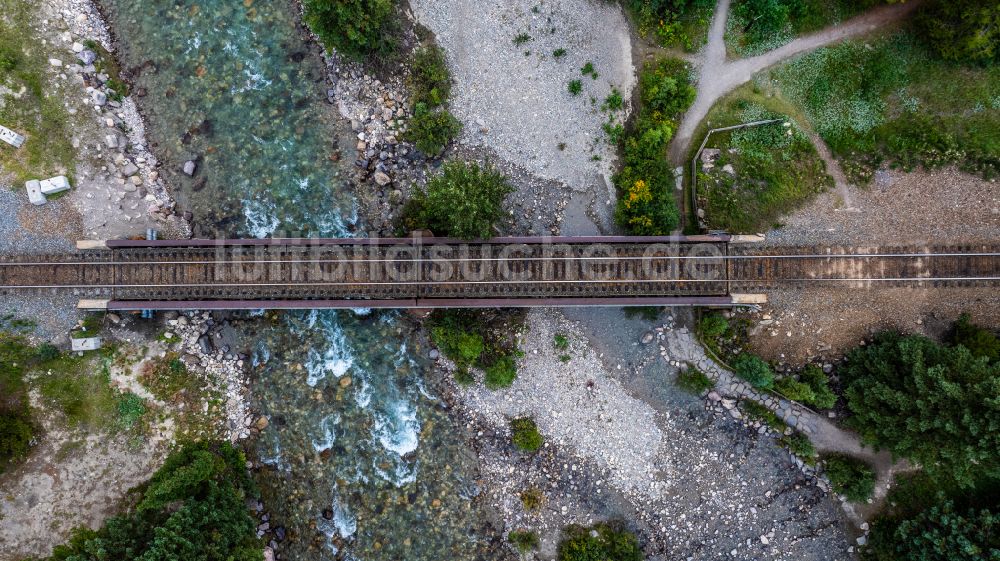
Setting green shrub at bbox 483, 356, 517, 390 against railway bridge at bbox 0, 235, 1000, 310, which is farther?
green shrub at bbox 483, 356, 517, 390

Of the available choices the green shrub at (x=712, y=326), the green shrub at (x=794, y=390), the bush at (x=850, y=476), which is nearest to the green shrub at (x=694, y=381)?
the green shrub at (x=712, y=326)

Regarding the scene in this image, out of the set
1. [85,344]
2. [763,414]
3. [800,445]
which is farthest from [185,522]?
[800,445]

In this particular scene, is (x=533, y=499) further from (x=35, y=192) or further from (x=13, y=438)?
(x=35, y=192)

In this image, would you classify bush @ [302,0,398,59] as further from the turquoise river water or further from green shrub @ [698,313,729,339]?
green shrub @ [698,313,729,339]

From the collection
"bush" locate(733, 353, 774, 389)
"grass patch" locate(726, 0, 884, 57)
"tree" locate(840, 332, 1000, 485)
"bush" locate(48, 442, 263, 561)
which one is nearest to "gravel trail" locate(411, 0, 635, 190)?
"grass patch" locate(726, 0, 884, 57)

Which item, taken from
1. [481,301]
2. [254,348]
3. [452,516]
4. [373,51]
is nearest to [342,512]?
[452,516]
